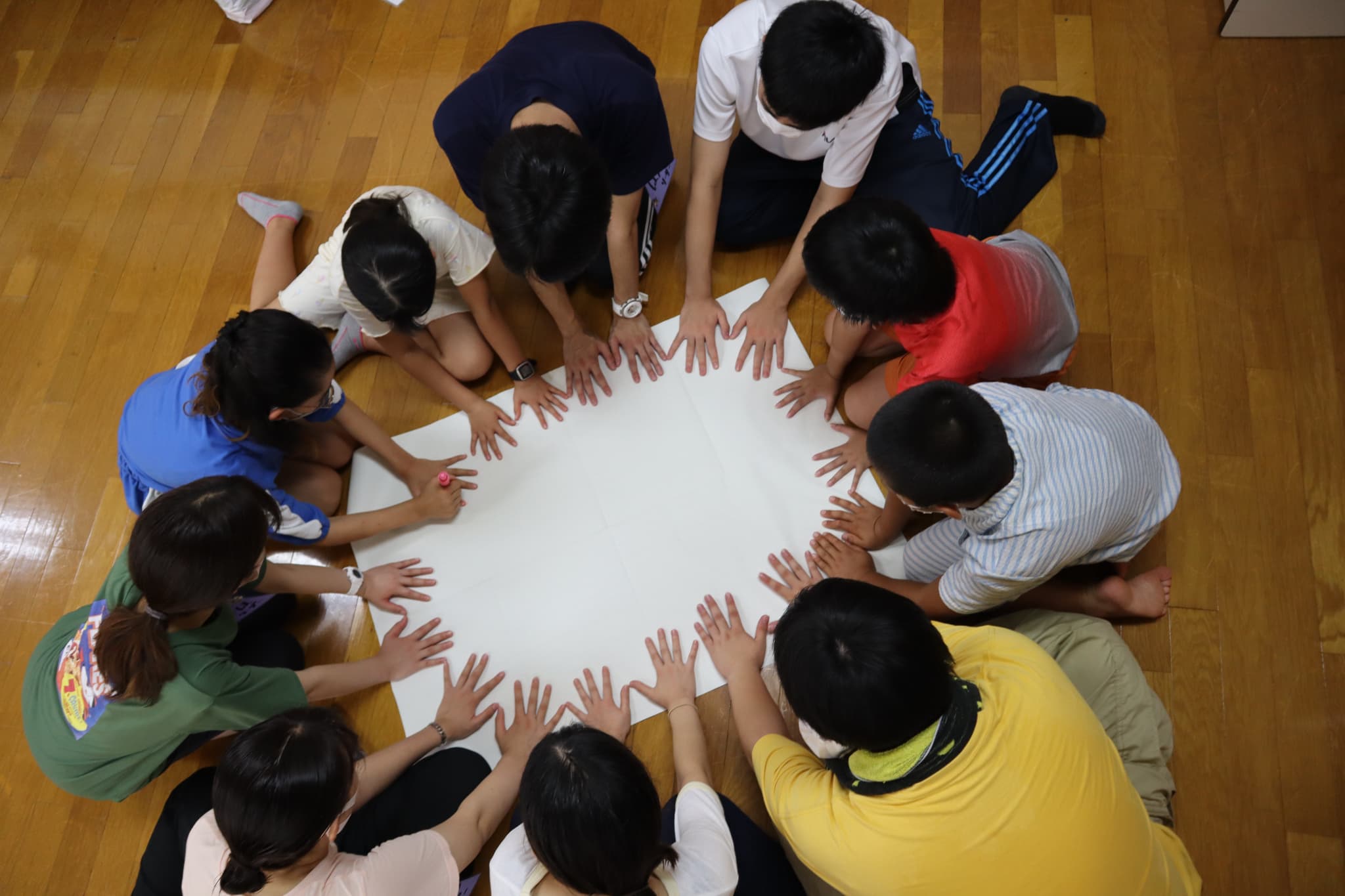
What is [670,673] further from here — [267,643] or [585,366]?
[267,643]

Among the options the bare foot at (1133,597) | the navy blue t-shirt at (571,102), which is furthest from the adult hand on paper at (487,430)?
the bare foot at (1133,597)

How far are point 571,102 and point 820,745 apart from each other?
1.02 metres

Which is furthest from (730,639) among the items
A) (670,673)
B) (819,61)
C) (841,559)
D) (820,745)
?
(819,61)

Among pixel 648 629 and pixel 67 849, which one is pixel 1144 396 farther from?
pixel 67 849

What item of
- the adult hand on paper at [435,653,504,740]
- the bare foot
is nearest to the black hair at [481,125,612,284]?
the adult hand on paper at [435,653,504,740]

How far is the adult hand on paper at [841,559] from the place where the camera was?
143 cm

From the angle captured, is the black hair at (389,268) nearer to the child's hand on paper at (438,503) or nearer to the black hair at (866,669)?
the child's hand on paper at (438,503)

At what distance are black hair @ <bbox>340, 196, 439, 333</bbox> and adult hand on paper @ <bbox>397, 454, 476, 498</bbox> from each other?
36 cm

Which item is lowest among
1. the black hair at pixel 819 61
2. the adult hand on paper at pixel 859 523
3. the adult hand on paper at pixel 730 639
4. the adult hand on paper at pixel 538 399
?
the adult hand on paper at pixel 730 639

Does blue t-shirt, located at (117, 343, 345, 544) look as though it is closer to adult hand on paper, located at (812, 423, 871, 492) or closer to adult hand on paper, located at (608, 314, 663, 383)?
adult hand on paper, located at (608, 314, 663, 383)

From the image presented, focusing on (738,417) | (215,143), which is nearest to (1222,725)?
(738,417)

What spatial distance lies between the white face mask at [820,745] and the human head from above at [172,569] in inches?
31.0

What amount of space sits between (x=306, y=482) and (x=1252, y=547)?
1.68 metres

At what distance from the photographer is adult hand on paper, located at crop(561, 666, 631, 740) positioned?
139 centimetres
